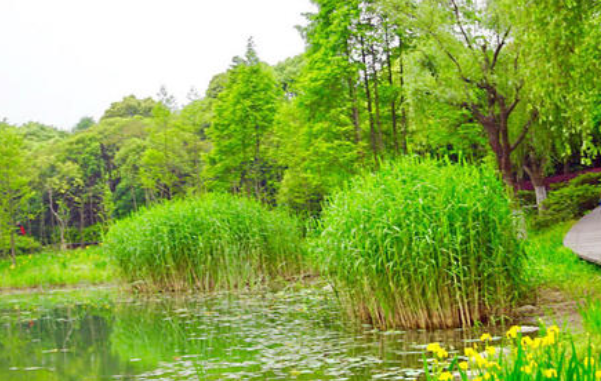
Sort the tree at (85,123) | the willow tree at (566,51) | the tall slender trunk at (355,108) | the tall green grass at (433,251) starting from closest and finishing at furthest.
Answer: the tall green grass at (433,251)
the willow tree at (566,51)
the tall slender trunk at (355,108)
the tree at (85,123)

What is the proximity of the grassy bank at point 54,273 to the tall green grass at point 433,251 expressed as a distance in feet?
41.7

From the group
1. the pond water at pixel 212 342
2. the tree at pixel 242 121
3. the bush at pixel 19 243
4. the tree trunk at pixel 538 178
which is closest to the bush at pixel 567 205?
the tree trunk at pixel 538 178

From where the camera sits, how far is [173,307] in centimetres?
1325

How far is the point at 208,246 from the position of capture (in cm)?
1509

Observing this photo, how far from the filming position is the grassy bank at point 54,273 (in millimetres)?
21719

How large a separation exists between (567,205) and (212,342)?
49.3 ft

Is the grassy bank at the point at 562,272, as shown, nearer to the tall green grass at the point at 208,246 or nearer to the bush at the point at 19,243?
the tall green grass at the point at 208,246

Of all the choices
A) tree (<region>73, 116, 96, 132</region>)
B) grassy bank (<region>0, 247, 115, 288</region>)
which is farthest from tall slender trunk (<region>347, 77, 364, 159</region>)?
→ tree (<region>73, 116, 96, 132</region>)

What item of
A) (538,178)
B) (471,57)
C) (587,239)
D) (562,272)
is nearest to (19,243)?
(471,57)

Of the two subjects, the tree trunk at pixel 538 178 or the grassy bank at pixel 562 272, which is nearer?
the grassy bank at pixel 562 272

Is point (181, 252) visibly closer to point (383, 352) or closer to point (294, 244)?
point (294, 244)

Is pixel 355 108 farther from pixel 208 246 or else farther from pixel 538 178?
pixel 538 178

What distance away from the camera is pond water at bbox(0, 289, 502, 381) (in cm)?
698

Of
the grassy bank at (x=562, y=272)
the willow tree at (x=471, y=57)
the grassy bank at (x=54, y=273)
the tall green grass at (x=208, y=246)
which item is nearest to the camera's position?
the grassy bank at (x=562, y=272)
